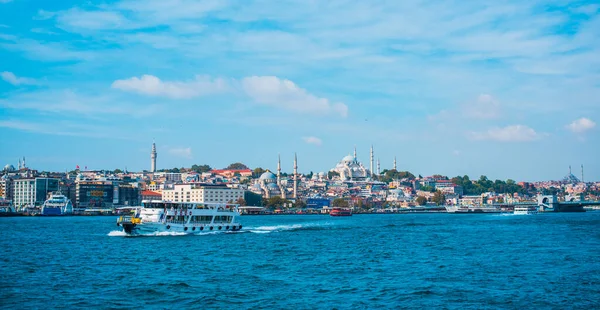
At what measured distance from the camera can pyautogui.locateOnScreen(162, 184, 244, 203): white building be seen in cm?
12069

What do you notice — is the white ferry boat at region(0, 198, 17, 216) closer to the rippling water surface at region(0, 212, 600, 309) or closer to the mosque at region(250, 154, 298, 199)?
the mosque at region(250, 154, 298, 199)

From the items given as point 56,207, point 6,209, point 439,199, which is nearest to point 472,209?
point 439,199

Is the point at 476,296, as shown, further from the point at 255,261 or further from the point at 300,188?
the point at 300,188

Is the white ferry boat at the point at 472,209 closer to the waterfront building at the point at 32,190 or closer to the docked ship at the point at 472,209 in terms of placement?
the docked ship at the point at 472,209

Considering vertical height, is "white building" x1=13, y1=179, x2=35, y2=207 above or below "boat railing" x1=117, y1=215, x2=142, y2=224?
above

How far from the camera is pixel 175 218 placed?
136ft

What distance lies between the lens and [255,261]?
2622 centimetres

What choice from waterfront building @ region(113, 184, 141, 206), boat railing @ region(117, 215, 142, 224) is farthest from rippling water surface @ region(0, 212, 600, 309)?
waterfront building @ region(113, 184, 141, 206)

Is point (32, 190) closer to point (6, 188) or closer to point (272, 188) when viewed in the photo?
point (6, 188)

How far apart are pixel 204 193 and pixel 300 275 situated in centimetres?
9941

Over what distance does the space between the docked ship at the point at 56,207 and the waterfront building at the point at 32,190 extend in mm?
13104

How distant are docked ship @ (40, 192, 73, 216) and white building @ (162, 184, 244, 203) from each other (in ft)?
75.7

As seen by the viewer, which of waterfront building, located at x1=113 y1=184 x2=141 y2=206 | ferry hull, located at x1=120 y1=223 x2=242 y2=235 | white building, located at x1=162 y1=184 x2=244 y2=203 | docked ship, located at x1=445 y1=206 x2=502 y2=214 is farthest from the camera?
docked ship, located at x1=445 y1=206 x2=502 y2=214

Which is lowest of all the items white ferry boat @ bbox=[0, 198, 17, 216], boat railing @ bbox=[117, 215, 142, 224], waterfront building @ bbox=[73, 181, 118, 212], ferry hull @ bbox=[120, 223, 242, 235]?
ferry hull @ bbox=[120, 223, 242, 235]
